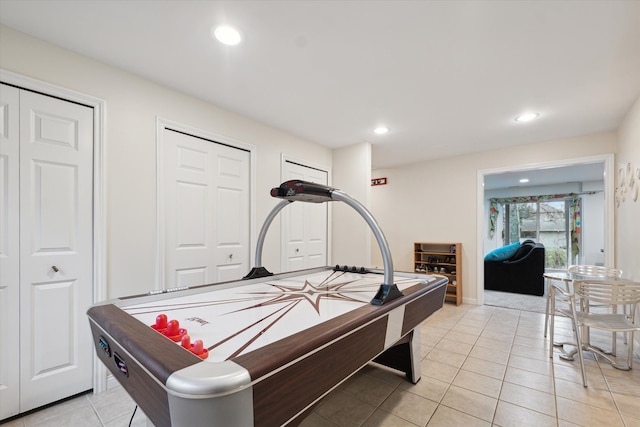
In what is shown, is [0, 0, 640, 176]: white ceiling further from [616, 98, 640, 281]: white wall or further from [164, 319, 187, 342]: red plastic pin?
[164, 319, 187, 342]: red plastic pin

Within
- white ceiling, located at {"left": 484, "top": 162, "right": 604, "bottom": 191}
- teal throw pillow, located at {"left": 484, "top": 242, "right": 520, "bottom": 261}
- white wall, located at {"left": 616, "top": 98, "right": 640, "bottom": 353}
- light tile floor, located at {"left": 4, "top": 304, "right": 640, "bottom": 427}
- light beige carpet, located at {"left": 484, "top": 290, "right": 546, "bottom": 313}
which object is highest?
white ceiling, located at {"left": 484, "top": 162, "right": 604, "bottom": 191}

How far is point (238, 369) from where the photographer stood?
0.72m

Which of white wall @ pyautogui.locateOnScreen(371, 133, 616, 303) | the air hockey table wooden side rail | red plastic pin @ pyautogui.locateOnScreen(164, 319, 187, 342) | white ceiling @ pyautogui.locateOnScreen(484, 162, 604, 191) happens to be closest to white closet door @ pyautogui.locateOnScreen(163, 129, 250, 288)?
the air hockey table wooden side rail

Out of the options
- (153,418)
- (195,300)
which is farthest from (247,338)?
(195,300)

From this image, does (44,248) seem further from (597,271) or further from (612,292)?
(597,271)

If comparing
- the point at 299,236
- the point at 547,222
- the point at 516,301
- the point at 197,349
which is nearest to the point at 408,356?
the point at 197,349

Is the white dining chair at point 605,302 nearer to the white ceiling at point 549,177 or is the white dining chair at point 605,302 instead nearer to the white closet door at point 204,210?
the white closet door at point 204,210

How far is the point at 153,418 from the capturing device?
2.64 ft

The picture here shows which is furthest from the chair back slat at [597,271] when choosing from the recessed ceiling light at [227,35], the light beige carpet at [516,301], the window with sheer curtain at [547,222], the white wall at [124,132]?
the window with sheer curtain at [547,222]

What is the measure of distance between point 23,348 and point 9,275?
0.47 meters

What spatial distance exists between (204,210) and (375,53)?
79.2 inches

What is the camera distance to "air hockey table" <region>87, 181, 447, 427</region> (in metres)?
0.69

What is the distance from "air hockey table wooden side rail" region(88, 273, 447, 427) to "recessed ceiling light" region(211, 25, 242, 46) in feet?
5.57

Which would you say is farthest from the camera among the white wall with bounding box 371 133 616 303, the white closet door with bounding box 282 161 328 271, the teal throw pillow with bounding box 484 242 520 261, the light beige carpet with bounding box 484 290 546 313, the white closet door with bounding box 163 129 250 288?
the teal throw pillow with bounding box 484 242 520 261
